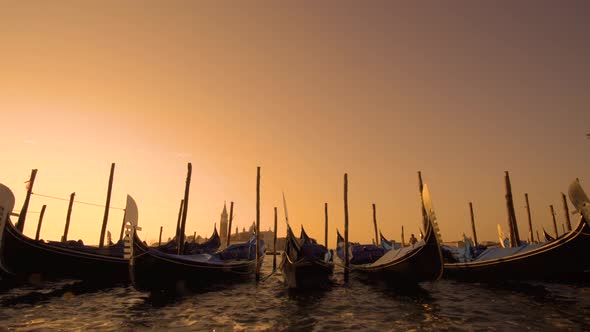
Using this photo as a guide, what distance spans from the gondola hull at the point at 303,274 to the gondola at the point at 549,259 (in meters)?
6.15

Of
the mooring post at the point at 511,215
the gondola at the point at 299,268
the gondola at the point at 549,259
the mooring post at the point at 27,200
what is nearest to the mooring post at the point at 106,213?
the mooring post at the point at 27,200

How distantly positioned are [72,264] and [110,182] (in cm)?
770

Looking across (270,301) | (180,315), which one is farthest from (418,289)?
(180,315)

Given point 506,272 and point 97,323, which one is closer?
point 97,323

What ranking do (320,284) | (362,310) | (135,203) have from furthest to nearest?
(320,284)
(135,203)
(362,310)

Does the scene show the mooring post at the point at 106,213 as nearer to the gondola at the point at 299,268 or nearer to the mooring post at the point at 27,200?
the mooring post at the point at 27,200

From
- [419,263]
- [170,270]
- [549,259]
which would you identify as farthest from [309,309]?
[549,259]

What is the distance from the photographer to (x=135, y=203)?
9.41 metres

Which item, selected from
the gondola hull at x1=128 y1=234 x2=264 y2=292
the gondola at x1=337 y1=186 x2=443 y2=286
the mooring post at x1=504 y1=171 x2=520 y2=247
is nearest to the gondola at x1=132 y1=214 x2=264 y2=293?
the gondola hull at x1=128 y1=234 x2=264 y2=292

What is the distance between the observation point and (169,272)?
10.7 m

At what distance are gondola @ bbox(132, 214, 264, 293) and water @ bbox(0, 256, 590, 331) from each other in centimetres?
64

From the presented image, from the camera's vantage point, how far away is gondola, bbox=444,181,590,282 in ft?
29.2

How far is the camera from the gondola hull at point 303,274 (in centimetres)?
1136

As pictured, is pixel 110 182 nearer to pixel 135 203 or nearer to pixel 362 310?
pixel 135 203
